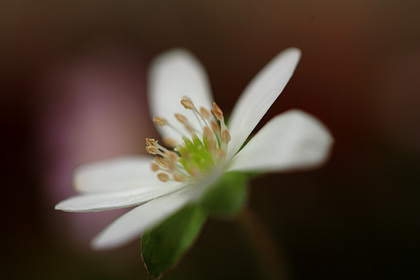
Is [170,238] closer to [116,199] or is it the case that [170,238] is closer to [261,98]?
[116,199]

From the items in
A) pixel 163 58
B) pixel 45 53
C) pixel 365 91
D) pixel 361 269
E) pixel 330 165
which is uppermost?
pixel 45 53

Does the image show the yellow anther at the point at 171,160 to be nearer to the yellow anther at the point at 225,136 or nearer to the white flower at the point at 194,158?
the white flower at the point at 194,158

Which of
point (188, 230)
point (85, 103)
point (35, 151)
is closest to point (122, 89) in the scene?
point (85, 103)

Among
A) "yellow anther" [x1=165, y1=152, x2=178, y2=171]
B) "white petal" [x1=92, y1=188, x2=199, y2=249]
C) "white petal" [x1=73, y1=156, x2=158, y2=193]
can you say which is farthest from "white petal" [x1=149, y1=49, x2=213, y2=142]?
"white petal" [x1=92, y1=188, x2=199, y2=249]

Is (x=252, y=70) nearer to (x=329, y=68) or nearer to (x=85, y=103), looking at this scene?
(x=329, y=68)

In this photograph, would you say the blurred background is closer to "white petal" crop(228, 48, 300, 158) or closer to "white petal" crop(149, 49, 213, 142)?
"white petal" crop(149, 49, 213, 142)

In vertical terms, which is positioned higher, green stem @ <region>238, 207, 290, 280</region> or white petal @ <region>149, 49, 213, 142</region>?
white petal @ <region>149, 49, 213, 142</region>

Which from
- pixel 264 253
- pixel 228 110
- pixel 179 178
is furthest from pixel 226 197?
pixel 228 110

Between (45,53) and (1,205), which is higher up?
(45,53)
